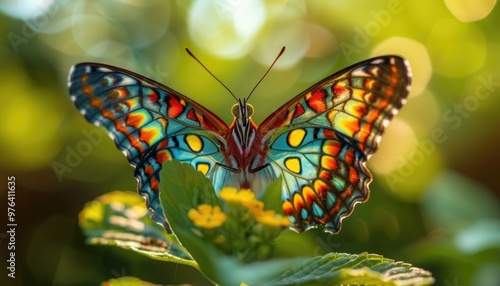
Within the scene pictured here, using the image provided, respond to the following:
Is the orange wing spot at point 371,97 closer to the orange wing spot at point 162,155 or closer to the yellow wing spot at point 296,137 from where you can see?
the yellow wing spot at point 296,137

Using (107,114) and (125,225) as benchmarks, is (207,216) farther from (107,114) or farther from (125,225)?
(107,114)

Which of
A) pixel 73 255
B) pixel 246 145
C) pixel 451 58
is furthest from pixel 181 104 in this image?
pixel 451 58

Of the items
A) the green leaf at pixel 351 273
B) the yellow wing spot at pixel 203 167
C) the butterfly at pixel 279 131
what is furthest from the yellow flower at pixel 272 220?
the yellow wing spot at pixel 203 167

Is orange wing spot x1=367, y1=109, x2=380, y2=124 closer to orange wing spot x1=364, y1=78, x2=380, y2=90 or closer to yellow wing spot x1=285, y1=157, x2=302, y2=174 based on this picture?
orange wing spot x1=364, y1=78, x2=380, y2=90

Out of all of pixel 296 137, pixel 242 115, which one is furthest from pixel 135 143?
pixel 296 137

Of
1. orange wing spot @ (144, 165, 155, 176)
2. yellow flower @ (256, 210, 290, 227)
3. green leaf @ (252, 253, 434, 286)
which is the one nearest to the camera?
green leaf @ (252, 253, 434, 286)

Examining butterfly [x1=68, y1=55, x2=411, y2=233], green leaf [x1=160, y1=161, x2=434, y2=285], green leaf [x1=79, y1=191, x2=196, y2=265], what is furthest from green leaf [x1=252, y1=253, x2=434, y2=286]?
butterfly [x1=68, y1=55, x2=411, y2=233]

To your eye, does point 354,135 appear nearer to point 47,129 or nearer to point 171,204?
point 171,204
